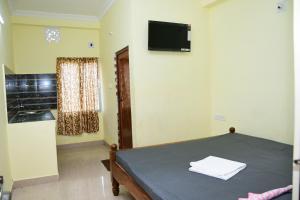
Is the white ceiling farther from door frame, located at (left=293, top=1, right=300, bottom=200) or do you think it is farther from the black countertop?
door frame, located at (left=293, top=1, right=300, bottom=200)

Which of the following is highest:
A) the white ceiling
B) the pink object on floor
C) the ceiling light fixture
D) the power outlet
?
the white ceiling

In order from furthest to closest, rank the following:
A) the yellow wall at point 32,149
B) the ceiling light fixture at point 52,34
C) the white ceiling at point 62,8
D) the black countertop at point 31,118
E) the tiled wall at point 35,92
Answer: the ceiling light fixture at point 52,34
the tiled wall at point 35,92
the white ceiling at point 62,8
the black countertop at point 31,118
the yellow wall at point 32,149

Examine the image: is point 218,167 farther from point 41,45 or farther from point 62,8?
point 41,45

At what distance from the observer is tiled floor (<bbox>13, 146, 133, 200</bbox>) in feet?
9.50

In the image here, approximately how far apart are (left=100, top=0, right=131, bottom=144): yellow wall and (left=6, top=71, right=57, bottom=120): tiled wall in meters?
1.17

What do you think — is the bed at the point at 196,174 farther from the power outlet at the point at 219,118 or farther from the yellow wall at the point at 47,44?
the yellow wall at the point at 47,44

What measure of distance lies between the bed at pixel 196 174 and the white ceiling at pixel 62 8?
3.16 meters

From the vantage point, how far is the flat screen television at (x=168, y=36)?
338 centimetres

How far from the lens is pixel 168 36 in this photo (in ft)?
11.5

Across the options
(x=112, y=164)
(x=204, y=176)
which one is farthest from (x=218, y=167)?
(x=112, y=164)

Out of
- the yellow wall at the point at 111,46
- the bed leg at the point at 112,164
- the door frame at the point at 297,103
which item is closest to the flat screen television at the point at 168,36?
the yellow wall at the point at 111,46

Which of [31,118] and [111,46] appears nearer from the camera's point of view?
[31,118]

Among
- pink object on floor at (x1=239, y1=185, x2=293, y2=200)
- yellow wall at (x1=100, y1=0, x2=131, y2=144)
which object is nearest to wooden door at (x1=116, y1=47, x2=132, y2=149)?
yellow wall at (x1=100, y1=0, x2=131, y2=144)

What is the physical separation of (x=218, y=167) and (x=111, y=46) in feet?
11.1
